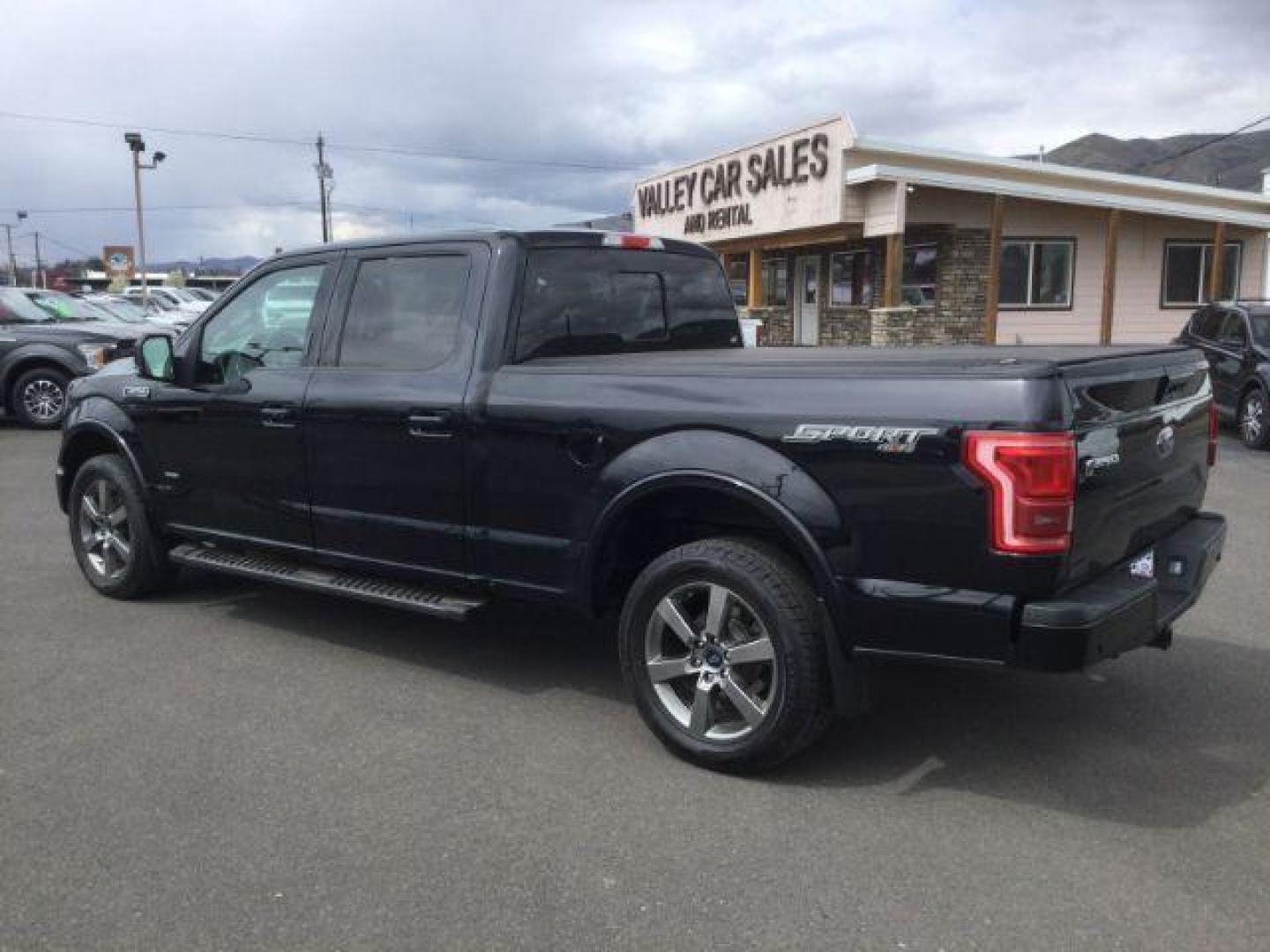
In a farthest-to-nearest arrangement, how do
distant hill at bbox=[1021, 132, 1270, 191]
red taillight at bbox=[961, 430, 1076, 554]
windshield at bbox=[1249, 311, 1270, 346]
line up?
distant hill at bbox=[1021, 132, 1270, 191]
windshield at bbox=[1249, 311, 1270, 346]
red taillight at bbox=[961, 430, 1076, 554]

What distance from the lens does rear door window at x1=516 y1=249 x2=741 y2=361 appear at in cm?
463

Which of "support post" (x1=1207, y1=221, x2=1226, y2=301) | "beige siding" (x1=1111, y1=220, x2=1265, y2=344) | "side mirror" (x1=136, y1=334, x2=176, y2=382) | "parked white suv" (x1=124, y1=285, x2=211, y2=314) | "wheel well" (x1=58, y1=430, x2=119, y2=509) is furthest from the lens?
"parked white suv" (x1=124, y1=285, x2=211, y2=314)

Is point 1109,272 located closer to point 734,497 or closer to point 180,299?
point 734,497

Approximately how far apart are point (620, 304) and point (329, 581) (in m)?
1.80

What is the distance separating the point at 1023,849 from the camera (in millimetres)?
3350

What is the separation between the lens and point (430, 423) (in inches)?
178

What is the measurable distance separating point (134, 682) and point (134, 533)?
1409mm

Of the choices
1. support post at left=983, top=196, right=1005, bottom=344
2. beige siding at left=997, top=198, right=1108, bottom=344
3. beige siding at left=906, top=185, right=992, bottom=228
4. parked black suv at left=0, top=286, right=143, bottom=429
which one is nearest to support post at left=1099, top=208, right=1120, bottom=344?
beige siding at left=997, top=198, right=1108, bottom=344

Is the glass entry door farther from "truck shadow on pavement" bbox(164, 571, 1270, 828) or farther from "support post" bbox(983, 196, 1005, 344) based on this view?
"truck shadow on pavement" bbox(164, 571, 1270, 828)

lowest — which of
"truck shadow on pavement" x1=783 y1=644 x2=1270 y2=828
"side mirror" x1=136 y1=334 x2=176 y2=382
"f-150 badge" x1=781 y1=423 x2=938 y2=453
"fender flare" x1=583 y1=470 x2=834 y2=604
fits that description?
"truck shadow on pavement" x1=783 y1=644 x2=1270 y2=828

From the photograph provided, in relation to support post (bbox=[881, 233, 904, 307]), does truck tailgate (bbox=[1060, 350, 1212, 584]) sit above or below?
below

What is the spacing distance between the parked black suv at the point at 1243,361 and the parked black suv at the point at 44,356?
1314 centimetres

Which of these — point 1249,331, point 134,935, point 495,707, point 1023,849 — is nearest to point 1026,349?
point 1023,849

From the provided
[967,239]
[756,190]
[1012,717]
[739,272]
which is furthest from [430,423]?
[739,272]
